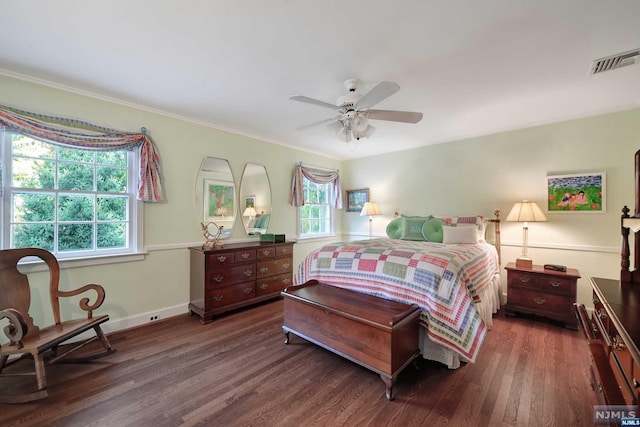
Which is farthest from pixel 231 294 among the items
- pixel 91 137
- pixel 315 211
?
pixel 315 211

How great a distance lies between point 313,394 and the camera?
183cm

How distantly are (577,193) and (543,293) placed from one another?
1320 mm

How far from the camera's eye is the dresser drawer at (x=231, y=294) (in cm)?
305

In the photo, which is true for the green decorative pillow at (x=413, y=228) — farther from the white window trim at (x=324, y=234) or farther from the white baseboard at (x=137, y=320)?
the white baseboard at (x=137, y=320)

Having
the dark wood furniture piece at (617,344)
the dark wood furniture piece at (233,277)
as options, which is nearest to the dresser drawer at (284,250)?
the dark wood furniture piece at (233,277)

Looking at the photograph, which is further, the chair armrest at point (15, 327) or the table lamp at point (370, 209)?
the table lamp at point (370, 209)

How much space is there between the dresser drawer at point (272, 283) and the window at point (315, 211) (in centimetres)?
104

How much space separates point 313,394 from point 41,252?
2.55 m

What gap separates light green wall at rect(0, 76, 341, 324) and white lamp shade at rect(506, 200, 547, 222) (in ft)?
12.0

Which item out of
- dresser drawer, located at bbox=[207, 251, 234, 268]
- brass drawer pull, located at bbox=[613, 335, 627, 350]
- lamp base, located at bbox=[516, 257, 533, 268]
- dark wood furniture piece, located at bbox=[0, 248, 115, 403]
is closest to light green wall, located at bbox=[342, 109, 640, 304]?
lamp base, located at bbox=[516, 257, 533, 268]

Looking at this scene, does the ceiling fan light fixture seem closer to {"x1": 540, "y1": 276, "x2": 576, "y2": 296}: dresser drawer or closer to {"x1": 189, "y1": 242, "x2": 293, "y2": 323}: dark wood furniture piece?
{"x1": 189, "y1": 242, "x2": 293, "y2": 323}: dark wood furniture piece

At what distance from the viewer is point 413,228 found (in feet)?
12.9

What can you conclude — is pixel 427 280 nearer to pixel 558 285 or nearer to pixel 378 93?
pixel 378 93

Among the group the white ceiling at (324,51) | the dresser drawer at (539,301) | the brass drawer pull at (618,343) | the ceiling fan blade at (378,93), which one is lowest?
the dresser drawer at (539,301)
